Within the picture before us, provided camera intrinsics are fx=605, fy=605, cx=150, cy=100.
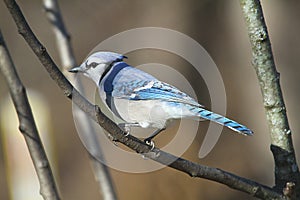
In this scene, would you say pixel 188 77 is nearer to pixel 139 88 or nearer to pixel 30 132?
pixel 139 88

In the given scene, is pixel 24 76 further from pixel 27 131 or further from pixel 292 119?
pixel 27 131

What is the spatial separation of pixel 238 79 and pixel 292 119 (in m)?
0.44

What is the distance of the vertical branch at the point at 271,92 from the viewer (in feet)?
3.84

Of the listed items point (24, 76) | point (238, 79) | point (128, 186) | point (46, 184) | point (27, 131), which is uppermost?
point (24, 76)

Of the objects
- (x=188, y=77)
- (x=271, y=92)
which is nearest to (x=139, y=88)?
(x=271, y=92)

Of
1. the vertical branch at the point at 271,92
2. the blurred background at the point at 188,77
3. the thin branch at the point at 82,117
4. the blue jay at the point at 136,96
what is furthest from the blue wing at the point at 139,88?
the blurred background at the point at 188,77

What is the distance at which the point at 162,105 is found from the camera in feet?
5.03

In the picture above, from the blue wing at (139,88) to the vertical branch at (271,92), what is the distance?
0.37 metres

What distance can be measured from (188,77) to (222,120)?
2.42 m

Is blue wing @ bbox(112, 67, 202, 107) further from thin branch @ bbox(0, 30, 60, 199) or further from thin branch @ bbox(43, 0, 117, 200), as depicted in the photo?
thin branch @ bbox(0, 30, 60, 199)

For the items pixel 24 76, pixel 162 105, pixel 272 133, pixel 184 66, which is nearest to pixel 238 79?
pixel 184 66

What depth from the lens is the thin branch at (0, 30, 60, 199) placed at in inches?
47.3

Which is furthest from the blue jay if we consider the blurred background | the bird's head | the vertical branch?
the blurred background

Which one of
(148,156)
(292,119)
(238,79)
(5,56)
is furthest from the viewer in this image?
(238,79)
